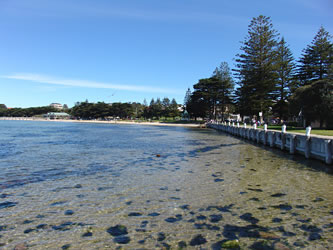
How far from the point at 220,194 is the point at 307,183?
3742 millimetres

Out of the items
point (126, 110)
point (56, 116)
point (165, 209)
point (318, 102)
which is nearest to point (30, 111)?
point (56, 116)

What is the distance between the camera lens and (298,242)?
15.6 ft

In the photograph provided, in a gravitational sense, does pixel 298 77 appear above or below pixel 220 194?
above

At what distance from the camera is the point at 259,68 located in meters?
52.9

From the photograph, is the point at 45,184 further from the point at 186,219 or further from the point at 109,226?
the point at 186,219

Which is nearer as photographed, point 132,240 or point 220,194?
point 132,240

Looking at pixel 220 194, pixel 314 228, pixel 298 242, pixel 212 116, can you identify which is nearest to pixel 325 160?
pixel 220 194

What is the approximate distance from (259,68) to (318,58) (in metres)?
12.5

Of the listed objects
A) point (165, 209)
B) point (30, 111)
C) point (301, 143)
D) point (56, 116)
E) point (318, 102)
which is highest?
point (30, 111)

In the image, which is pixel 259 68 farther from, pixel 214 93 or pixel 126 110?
pixel 126 110

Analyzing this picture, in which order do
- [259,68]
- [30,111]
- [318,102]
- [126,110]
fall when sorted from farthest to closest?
[30,111] → [126,110] → [259,68] → [318,102]

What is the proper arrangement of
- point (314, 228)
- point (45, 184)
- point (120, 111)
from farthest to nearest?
point (120, 111) < point (45, 184) < point (314, 228)

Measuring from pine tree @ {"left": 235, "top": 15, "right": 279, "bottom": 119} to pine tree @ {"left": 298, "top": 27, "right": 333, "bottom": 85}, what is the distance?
7271mm

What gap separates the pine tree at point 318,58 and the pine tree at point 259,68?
7271 mm
